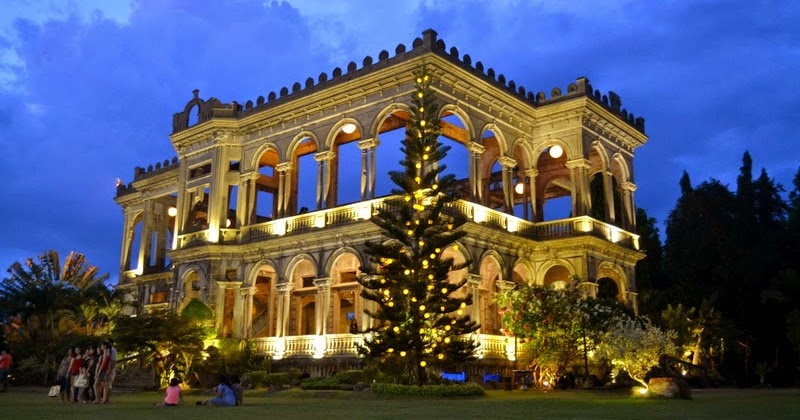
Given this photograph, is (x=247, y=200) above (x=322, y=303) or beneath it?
above

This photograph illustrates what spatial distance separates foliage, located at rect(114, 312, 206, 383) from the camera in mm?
22938

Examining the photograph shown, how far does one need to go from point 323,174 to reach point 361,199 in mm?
2509

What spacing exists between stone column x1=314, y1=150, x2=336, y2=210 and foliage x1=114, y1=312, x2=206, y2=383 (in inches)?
249

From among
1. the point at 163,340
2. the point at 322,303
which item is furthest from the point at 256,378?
the point at 322,303

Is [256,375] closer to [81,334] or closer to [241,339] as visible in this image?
[241,339]

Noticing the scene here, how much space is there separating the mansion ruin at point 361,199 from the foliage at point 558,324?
2.12 metres

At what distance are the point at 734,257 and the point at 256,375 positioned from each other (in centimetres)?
2372

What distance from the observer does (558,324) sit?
22375mm

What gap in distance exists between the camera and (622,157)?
1237 inches

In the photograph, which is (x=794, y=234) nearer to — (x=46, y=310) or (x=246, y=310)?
(x=246, y=310)

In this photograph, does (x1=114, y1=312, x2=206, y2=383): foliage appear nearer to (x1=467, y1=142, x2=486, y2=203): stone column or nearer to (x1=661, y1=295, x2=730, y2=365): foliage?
(x1=467, y1=142, x2=486, y2=203): stone column

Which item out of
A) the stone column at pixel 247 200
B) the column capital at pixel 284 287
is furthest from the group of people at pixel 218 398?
the stone column at pixel 247 200

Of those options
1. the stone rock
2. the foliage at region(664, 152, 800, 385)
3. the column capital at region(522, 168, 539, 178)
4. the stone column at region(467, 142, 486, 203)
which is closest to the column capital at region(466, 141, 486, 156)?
the stone column at region(467, 142, 486, 203)

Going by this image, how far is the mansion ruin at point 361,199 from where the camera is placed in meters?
25.5
